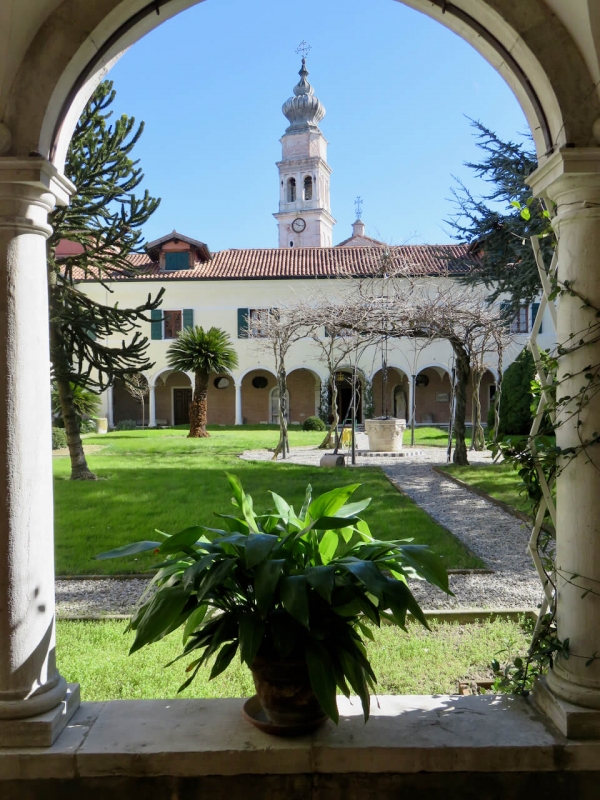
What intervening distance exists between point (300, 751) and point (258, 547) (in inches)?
25.1

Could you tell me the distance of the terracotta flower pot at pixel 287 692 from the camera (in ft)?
6.97

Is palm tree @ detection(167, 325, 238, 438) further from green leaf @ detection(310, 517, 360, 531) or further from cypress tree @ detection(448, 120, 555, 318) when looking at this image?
green leaf @ detection(310, 517, 360, 531)

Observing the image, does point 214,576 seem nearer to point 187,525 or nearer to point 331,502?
point 331,502

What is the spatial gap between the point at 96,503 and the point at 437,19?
7.76 meters

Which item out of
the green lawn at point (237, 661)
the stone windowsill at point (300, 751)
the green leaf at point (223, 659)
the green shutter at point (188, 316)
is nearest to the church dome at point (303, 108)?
the green shutter at point (188, 316)

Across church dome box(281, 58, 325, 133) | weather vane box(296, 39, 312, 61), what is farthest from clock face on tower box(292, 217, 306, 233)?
weather vane box(296, 39, 312, 61)

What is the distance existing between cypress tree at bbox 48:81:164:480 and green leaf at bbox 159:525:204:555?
7450mm

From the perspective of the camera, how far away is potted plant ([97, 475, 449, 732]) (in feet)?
6.65

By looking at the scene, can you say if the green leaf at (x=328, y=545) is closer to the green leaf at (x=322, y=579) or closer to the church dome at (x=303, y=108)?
the green leaf at (x=322, y=579)

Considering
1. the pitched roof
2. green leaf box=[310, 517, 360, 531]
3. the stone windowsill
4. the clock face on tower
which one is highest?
the clock face on tower

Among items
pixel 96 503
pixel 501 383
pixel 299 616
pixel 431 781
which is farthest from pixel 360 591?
pixel 501 383

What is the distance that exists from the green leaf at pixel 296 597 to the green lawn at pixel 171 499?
166 inches

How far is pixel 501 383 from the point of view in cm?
1562

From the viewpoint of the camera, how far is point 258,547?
2086 millimetres
